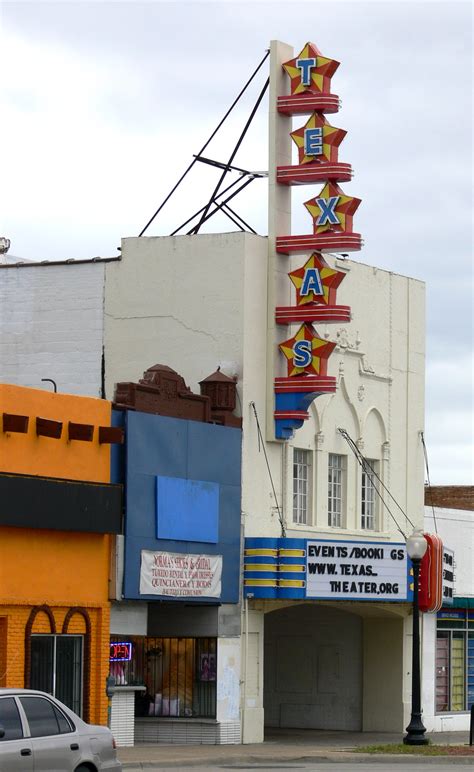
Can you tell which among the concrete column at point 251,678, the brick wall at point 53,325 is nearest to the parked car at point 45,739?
the concrete column at point 251,678

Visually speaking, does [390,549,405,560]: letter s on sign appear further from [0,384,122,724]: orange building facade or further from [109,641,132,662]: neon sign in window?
[0,384,122,724]: orange building facade

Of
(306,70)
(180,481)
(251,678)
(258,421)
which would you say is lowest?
(251,678)

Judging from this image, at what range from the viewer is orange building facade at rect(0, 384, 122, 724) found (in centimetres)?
2936

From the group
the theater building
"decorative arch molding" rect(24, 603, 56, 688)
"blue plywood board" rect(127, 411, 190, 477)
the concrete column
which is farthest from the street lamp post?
"decorative arch molding" rect(24, 603, 56, 688)

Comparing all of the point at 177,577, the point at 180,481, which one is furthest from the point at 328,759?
the point at 180,481

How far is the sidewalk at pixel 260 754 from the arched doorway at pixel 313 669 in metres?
3.96

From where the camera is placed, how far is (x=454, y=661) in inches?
1704

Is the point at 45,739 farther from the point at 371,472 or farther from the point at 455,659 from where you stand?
the point at 455,659

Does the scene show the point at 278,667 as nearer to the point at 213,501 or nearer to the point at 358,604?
the point at 358,604

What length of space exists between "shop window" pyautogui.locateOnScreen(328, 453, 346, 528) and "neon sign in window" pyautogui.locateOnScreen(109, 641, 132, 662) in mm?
6960

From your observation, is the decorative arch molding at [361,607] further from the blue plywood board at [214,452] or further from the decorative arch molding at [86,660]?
the decorative arch molding at [86,660]

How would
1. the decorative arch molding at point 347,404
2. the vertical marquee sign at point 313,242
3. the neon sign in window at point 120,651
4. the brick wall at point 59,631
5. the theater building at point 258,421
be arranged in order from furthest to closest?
the decorative arch molding at point 347,404 < the vertical marquee sign at point 313,242 < the theater building at point 258,421 < the neon sign in window at point 120,651 < the brick wall at point 59,631

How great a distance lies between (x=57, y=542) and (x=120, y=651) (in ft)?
11.6

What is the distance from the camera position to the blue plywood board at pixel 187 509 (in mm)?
33031
